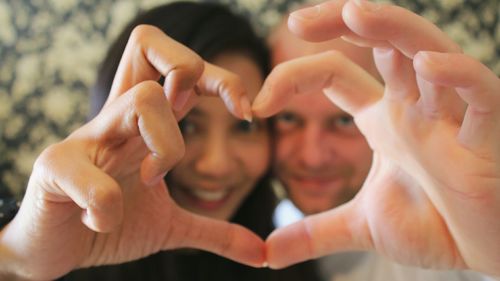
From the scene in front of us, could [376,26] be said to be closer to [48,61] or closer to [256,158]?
[256,158]

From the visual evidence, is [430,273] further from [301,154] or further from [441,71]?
[441,71]

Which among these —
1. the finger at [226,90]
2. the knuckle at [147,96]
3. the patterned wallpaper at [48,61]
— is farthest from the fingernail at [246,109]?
the patterned wallpaper at [48,61]

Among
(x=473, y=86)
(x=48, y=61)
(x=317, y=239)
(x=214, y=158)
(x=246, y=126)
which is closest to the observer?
(x=473, y=86)

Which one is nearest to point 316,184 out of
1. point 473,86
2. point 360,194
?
point 360,194

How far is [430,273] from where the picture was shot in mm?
833

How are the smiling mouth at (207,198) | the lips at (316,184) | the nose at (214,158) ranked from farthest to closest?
the lips at (316,184)
the smiling mouth at (207,198)
the nose at (214,158)

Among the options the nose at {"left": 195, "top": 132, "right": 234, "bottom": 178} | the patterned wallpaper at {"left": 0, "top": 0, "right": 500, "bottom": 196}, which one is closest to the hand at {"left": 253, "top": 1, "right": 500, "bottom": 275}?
the nose at {"left": 195, "top": 132, "right": 234, "bottom": 178}

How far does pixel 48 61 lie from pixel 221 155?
0.91 metres

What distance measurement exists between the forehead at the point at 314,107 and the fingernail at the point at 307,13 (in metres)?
0.62

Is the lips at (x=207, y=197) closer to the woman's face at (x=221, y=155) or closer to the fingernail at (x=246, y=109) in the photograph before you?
the woman's face at (x=221, y=155)

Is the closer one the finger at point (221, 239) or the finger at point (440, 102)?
the finger at point (440, 102)

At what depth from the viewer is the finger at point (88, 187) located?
0.38 meters

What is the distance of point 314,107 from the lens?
1.06 meters

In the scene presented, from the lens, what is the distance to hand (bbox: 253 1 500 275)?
0.39 metres
